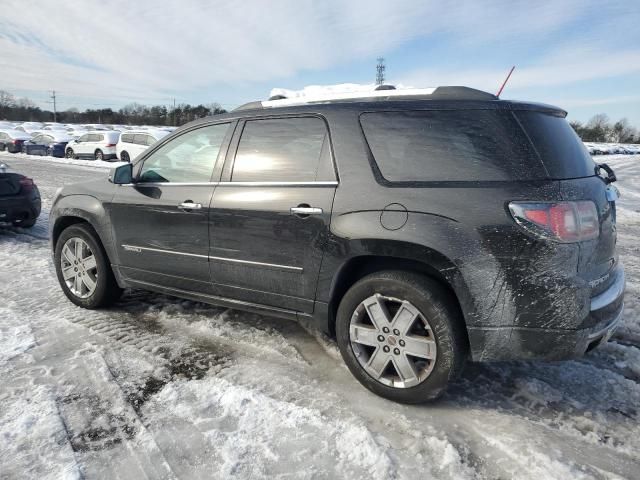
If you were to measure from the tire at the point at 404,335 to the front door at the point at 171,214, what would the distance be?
130 cm

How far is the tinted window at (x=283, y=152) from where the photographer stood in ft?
9.88

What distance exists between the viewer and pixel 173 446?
2352 mm

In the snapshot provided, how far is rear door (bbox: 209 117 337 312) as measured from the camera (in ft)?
9.66

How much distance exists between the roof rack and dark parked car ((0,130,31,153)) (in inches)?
1252

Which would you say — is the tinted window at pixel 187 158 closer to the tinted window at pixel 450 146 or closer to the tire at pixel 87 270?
the tire at pixel 87 270

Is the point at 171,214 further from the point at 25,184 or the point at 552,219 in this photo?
the point at 25,184

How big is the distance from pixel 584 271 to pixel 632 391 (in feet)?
3.58

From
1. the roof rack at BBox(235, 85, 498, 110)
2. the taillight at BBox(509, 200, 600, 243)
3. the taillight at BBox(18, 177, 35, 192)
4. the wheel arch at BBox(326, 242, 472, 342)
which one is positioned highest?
the roof rack at BBox(235, 85, 498, 110)

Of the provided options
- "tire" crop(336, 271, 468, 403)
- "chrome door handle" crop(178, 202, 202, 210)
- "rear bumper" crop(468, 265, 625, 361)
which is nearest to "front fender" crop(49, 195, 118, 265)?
"chrome door handle" crop(178, 202, 202, 210)

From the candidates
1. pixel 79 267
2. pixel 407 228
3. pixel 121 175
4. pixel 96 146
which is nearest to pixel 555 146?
pixel 407 228

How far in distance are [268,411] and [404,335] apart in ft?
2.95

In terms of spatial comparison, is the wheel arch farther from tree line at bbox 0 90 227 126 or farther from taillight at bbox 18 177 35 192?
tree line at bbox 0 90 227 126

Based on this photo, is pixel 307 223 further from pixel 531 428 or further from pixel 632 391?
pixel 632 391

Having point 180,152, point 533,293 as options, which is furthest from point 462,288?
point 180,152
